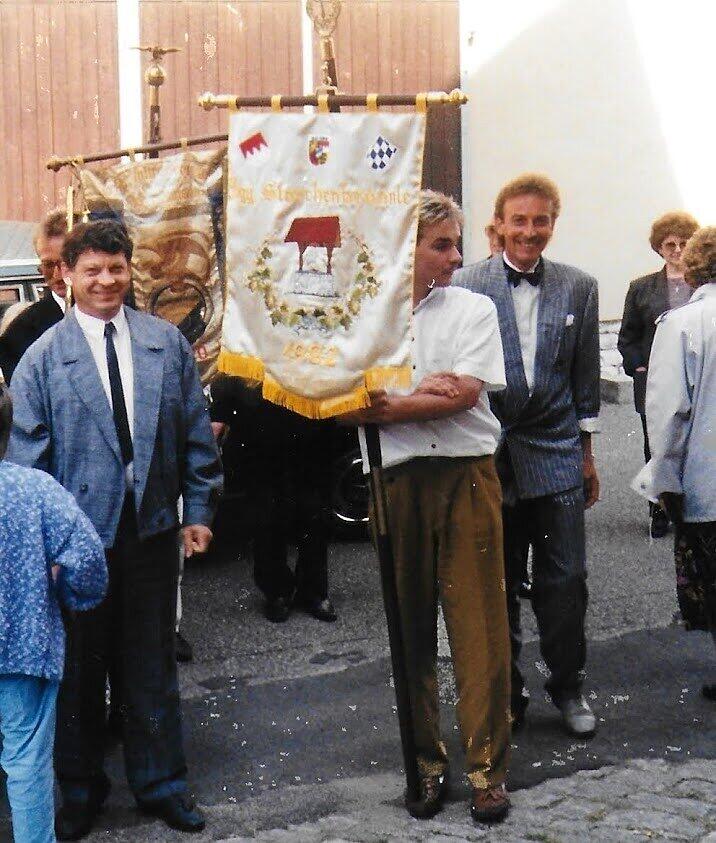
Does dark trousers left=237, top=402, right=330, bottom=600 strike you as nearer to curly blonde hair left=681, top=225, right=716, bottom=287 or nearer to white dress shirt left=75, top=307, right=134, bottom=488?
curly blonde hair left=681, top=225, right=716, bottom=287

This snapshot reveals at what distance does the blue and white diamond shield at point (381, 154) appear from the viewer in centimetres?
476

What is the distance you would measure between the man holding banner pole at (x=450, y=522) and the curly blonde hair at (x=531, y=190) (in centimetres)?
75

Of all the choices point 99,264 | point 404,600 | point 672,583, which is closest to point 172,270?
point 99,264

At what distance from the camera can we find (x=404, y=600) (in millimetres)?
5004

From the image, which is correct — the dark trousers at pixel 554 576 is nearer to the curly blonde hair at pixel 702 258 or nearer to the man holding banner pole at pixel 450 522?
the man holding banner pole at pixel 450 522

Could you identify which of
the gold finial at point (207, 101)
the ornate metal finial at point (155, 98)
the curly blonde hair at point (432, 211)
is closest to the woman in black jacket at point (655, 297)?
the ornate metal finial at point (155, 98)

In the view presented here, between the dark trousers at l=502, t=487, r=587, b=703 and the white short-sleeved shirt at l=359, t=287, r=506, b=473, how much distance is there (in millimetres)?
837

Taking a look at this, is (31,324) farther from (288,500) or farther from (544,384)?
(544,384)

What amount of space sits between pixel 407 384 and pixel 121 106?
11.4m

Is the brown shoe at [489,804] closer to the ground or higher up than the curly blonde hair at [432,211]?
closer to the ground

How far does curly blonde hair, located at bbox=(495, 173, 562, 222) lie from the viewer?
18.4ft

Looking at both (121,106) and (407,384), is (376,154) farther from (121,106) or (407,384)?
(121,106)

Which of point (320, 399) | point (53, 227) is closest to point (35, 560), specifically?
point (320, 399)

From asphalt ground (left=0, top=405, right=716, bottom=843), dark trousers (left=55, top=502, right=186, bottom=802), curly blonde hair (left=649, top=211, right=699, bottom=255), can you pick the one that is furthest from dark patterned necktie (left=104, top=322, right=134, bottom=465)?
curly blonde hair (left=649, top=211, right=699, bottom=255)
